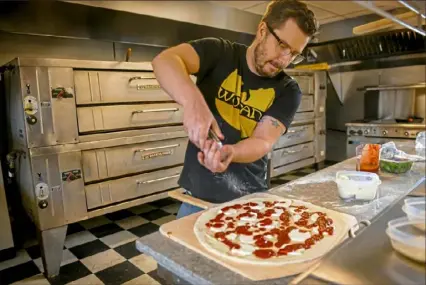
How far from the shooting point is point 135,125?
2477 mm

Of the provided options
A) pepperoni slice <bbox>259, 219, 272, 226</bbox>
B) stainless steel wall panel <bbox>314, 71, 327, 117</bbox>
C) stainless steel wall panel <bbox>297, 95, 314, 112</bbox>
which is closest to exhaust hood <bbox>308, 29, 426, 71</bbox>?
stainless steel wall panel <bbox>314, 71, 327, 117</bbox>

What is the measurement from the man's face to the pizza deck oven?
1.38 meters

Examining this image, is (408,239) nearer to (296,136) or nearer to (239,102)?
(239,102)

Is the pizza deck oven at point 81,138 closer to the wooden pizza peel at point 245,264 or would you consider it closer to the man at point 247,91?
the man at point 247,91

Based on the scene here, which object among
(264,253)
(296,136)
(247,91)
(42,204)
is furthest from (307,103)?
(264,253)

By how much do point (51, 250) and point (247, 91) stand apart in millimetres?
1716

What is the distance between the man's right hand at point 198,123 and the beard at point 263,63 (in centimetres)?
50

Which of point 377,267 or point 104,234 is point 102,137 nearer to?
point 104,234

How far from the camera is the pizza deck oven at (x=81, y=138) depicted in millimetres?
1971

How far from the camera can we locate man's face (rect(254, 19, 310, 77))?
1196 millimetres

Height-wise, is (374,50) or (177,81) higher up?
(374,50)

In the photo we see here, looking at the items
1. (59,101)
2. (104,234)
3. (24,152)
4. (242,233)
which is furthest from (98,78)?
(242,233)

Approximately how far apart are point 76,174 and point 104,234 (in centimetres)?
78

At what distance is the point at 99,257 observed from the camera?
7.39 feet
